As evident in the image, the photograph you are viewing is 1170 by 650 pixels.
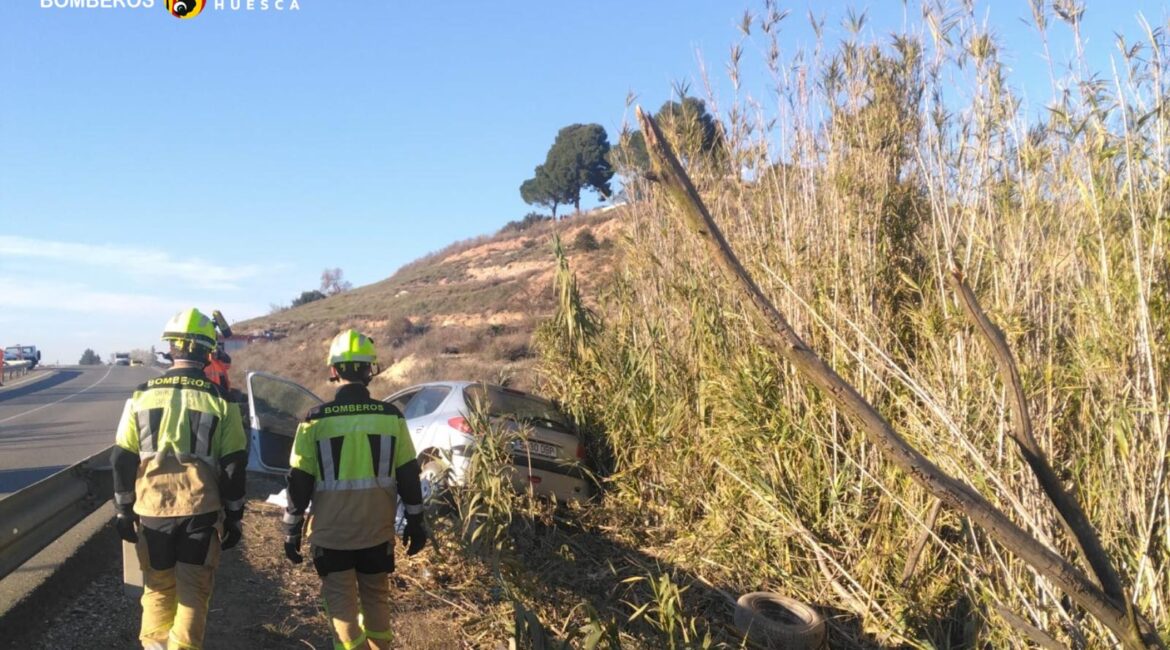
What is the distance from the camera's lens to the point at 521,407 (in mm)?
7840

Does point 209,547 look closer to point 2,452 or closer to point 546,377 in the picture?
point 546,377

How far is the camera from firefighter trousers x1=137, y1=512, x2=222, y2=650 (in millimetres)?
3947

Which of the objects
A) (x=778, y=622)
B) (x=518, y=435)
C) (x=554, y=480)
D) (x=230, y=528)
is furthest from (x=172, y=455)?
(x=554, y=480)

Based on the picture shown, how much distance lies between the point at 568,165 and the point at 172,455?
1835 inches

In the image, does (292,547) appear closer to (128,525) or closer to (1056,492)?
(128,525)

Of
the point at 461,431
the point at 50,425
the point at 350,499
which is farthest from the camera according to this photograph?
the point at 50,425

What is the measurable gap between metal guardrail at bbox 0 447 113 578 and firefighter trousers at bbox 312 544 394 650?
1.50 meters

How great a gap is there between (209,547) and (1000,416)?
3.78 meters

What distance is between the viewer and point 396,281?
51.6m

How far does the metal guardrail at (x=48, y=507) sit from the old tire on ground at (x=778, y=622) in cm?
362

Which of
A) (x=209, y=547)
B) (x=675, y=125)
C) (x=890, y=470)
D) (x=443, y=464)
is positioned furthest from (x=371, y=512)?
(x=675, y=125)

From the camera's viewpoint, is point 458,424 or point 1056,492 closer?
point 1056,492

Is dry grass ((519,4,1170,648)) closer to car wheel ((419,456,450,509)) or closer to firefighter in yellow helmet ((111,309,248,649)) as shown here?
car wheel ((419,456,450,509))

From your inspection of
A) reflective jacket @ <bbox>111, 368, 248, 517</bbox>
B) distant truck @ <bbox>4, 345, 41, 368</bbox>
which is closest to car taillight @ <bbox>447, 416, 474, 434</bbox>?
reflective jacket @ <bbox>111, 368, 248, 517</bbox>
